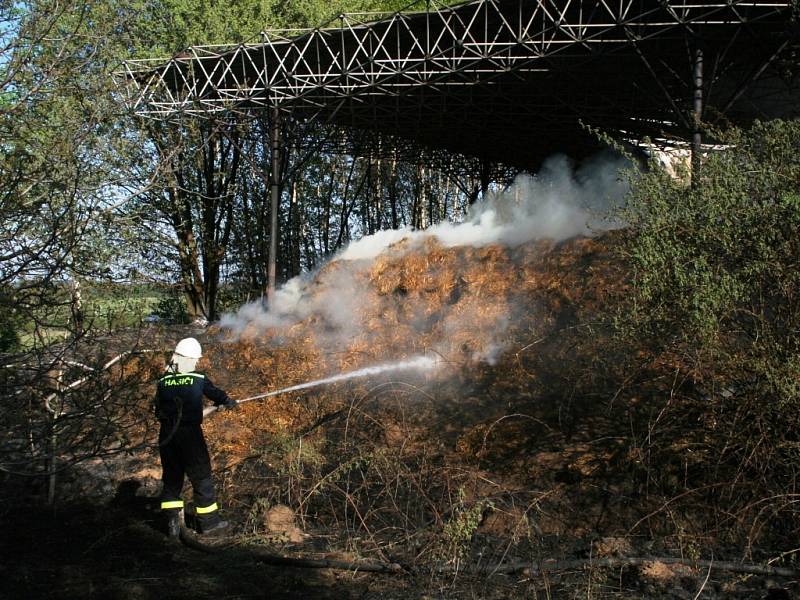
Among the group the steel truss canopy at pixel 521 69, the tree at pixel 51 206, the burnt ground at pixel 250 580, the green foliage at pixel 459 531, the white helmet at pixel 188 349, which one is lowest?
the burnt ground at pixel 250 580

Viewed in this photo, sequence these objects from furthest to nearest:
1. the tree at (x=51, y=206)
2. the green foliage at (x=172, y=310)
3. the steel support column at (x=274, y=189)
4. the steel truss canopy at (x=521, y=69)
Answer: the green foliage at (x=172, y=310)
the steel support column at (x=274, y=189)
the steel truss canopy at (x=521, y=69)
the tree at (x=51, y=206)

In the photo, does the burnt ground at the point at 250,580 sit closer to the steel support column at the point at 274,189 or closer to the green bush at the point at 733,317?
the green bush at the point at 733,317

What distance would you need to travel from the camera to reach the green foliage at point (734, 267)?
5.34m

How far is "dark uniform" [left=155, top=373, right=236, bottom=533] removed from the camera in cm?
669

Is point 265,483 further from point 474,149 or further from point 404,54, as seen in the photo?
point 474,149

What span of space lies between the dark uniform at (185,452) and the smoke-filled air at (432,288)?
3730 mm

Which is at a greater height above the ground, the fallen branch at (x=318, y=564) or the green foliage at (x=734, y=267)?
the green foliage at (x=734, y=267)

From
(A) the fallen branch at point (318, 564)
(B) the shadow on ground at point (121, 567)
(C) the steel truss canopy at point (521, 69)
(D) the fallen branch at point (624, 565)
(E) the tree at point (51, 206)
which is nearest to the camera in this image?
(E) the tree at point (51, 206)

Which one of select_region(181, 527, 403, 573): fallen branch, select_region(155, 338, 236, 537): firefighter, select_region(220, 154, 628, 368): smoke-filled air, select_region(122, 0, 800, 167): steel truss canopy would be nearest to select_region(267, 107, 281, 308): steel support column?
select_region(122, 0, 800, 167): steel truss canopy

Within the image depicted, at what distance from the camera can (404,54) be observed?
1535 centimetres

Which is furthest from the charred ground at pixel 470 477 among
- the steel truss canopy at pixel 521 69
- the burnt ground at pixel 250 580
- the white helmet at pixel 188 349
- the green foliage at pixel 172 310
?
the green foliage at pixel 172 310

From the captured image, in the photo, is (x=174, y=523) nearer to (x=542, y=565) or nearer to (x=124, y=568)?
(x=124, y=568)

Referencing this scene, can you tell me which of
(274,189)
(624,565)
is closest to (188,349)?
(624,565)

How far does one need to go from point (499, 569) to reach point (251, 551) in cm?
222
